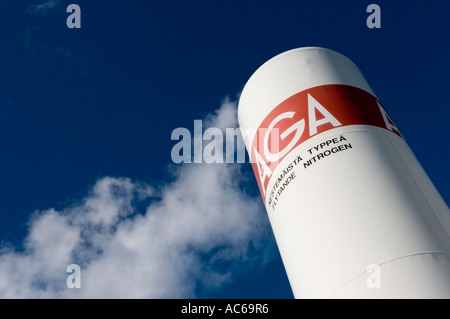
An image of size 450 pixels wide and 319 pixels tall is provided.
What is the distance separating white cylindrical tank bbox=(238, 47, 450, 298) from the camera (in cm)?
664

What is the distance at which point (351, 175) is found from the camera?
25.0 feet

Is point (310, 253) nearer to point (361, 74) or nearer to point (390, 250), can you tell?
point (390, 250)

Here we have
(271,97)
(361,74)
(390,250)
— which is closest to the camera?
(390,250)

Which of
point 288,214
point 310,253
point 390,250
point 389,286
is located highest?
point 288,214

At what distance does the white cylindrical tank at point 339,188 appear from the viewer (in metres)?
6.64

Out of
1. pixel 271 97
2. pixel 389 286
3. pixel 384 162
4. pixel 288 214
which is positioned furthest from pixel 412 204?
pixel 271 97

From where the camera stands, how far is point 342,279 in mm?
6809

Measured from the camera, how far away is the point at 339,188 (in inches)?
297

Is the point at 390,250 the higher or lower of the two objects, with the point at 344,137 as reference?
lower

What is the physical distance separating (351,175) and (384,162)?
2.30 feet

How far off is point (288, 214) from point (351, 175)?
1315 mm
